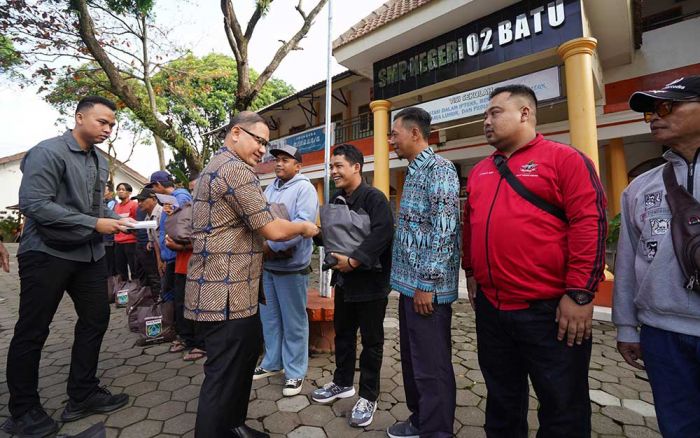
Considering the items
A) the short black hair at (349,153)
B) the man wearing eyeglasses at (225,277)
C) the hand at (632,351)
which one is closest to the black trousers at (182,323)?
the man wearing eyeglasses at (225,277)

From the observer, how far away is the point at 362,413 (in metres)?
2.26

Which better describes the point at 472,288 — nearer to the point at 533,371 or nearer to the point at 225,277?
the point at 533,371

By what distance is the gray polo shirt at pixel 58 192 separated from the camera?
209 centimetres

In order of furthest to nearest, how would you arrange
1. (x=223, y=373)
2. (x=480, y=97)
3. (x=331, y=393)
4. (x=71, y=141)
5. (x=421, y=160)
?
(x=480, y=97) → (x=331, y=393) → (x=71, y=141) → (x=421, y=160) → (x=223, y=373)

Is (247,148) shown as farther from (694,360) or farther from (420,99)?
(420,99)

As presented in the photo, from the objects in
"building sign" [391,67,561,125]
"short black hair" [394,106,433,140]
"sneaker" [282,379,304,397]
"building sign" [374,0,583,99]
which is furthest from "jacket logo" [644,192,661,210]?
"building sign" [374,0,583,99]

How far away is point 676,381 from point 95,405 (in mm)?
3303

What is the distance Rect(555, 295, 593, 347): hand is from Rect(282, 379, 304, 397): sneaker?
76.7 inches

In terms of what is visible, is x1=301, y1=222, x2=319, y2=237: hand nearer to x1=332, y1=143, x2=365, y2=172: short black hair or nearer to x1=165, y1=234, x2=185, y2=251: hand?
x1=332, y1=143, x2=365, y2=172: short black hair

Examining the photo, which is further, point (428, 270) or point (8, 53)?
point (8, 53)

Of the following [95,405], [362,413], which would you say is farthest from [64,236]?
[362,413]

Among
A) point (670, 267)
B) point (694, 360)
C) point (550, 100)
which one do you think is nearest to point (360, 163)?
point (670, 267)

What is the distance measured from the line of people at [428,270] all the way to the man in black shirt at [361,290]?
1 centimetres

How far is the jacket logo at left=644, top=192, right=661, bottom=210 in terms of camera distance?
1.34m
